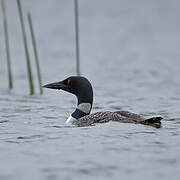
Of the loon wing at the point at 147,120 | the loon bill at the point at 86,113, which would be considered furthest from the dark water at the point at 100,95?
the loon bill at the point at 86,113

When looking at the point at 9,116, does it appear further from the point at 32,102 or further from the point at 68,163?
the point at 68,163

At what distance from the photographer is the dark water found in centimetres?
604

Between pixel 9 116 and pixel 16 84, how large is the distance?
4870mm

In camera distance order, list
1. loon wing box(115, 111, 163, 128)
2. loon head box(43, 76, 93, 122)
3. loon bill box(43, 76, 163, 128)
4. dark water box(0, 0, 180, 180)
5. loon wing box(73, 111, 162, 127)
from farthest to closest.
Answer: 1. loon head box(43, 76, 93, 122)
2. loon bill box(43, 76, 163, 128)
3. loon wing box(73, 111, 162, 127)
4. loon wing box(115, 111, 163, 128)
5. dark water box(0, 0, 180, 180)

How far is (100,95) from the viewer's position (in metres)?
12.8

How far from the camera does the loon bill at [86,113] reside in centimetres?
827

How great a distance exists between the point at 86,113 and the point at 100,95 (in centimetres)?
357

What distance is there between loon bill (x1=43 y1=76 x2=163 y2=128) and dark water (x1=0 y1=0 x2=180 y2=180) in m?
0.23

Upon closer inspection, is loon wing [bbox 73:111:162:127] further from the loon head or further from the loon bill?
the loon head

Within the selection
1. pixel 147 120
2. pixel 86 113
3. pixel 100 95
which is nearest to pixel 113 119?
pixel 147 120

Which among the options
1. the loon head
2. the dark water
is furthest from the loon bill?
the dark water

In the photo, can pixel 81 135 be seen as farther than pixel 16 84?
No

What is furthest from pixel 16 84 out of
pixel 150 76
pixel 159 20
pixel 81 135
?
pixel 159 20

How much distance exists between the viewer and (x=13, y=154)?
6.48 meters
